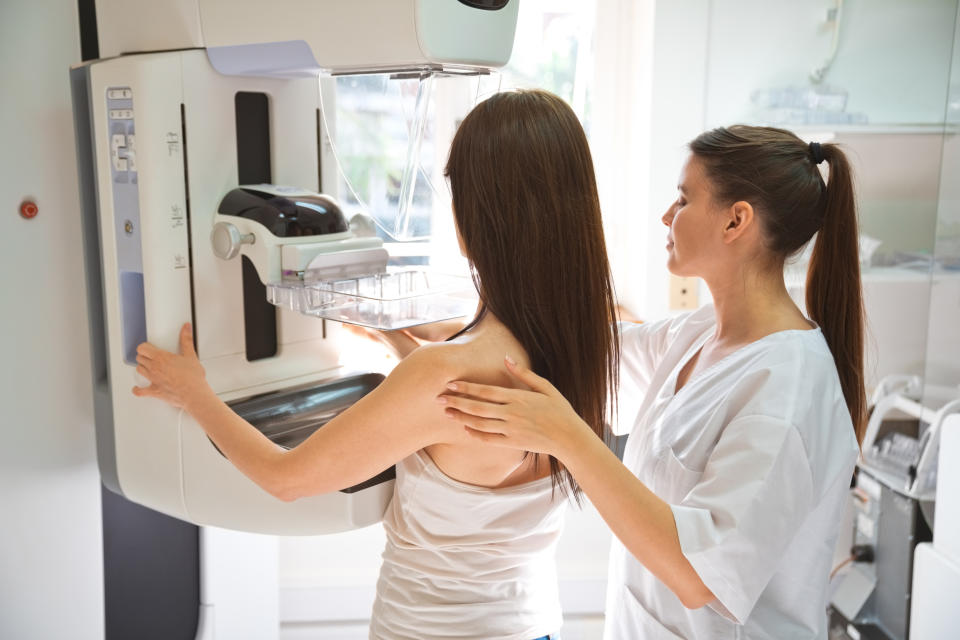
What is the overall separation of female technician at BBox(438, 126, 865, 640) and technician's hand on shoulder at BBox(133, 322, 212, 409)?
438 millimetres

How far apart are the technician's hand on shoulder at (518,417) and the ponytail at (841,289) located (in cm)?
43

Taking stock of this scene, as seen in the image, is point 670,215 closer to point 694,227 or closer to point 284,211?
point 694,227

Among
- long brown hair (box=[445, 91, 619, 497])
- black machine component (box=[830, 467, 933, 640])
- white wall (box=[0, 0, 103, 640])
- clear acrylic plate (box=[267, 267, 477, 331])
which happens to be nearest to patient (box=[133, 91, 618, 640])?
long brown hair (box=[445, 91, 619, 497])

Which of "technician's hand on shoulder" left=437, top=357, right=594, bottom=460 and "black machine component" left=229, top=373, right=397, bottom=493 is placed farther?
"black machine component" left=229, top=373, right=397, bottom=493

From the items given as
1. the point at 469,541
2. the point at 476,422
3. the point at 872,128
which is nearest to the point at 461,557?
the point at 469,541

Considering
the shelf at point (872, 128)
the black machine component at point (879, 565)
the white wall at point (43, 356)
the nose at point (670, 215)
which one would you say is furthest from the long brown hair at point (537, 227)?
the shelf at point (872, 128)

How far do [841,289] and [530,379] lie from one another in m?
0.48

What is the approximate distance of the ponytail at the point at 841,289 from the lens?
115 centimetres

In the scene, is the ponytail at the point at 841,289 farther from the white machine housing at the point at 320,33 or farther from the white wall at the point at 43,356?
the white wall at the point at 43,356

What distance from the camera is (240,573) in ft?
5.52

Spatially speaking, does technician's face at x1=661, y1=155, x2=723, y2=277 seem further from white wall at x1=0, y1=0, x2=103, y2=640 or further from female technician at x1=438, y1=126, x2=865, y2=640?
Answer: white wall at x1=0, y1=0, x2=103, y2=640

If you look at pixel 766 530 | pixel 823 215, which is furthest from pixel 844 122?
pixel 766 530

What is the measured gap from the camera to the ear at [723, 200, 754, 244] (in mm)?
1124

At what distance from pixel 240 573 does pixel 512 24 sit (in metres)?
1.13
